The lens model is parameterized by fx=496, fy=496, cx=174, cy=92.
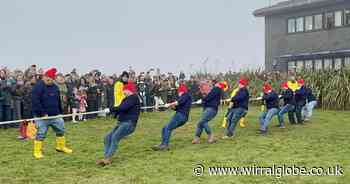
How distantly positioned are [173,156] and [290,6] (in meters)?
23.6

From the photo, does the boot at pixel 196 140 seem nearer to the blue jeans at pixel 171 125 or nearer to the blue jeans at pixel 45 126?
the blue jeans at pixel 171 125

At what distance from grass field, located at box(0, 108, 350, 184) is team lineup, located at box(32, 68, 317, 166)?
332 millimetres

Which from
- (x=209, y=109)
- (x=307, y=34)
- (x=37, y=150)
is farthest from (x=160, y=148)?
(x=307, y=34)

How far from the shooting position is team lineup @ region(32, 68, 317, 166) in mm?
9961

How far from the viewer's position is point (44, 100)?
1091 cm

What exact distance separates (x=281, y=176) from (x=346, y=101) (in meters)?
14.5

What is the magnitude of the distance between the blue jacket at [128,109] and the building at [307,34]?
20.5 metres

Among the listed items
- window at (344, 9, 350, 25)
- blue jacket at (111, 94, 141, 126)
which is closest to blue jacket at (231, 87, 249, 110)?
blue jacket at (111, 94, 141, 126)

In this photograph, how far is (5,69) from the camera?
1554 centimetres

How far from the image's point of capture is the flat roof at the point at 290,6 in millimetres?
30547

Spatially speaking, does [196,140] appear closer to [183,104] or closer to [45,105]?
[183,104]

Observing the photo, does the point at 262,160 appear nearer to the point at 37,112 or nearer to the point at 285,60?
the point at 37,112

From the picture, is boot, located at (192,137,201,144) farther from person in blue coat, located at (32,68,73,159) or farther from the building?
the building

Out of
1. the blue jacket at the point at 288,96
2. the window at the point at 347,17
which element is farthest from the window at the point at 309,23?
the blue jacket at the point at 288,96
